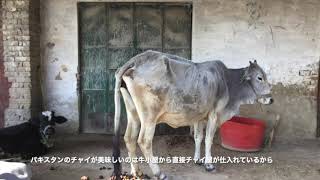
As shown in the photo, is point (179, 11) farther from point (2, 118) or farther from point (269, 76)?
point (2, 118)

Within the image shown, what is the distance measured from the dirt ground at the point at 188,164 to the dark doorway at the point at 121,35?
0.78 meters

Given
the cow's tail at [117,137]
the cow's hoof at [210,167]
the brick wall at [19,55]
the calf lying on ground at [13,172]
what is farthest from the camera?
the brick wall at [19,55]

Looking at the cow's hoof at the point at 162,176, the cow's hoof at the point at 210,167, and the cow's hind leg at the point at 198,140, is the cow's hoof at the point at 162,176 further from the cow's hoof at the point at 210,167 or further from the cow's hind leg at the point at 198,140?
the cow's hind leg at the point at 198,140

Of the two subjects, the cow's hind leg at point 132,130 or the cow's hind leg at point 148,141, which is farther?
the cow's hind leg at point 132,130

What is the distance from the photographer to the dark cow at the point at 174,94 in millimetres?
4926

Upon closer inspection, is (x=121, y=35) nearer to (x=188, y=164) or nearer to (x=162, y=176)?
(x=188, y=164)

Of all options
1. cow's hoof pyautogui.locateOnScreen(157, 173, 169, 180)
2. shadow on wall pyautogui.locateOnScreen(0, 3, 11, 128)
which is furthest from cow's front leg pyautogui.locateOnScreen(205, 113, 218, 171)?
shadow on wall pyautogui.locateOnScreen(0, 3, 11, 128)

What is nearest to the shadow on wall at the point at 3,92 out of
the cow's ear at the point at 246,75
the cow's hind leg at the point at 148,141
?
the cow's hind leg at the point at 148,141

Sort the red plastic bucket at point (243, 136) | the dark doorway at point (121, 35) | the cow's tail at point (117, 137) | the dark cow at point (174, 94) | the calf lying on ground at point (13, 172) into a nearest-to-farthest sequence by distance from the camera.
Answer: the calf lying on ground at point (13, 172) < the cow's tail at point (117, 137) < the dark cow at point (174, 94) < the red plastic bucket at point (243, 136) < the dark doorway at point (121, 35)

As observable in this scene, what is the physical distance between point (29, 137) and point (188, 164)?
225 cm

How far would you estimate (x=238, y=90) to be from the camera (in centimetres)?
584

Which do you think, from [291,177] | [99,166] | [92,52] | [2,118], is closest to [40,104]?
[2,118]

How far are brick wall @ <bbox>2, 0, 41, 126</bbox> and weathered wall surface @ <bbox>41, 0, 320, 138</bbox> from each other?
0.47 metres

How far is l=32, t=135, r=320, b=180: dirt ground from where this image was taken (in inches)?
214
